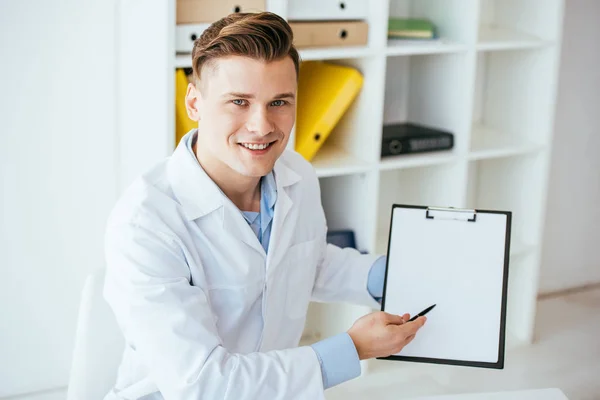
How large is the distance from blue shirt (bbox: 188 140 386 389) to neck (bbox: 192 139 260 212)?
0.8 inches

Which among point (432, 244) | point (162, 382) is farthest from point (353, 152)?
point (162, 382)

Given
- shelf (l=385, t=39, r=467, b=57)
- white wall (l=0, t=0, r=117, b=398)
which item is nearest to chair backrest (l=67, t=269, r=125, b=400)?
white wall (l=0, t=0, r=117, b=398)

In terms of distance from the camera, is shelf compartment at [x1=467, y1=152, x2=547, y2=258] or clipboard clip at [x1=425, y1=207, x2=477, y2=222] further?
shelf compartment at [x1=467, y1=152, x2=547, y2=258]

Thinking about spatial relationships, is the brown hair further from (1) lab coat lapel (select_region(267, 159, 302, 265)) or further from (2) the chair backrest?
(2) the chair backrest

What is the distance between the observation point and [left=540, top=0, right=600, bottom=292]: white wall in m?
3.43

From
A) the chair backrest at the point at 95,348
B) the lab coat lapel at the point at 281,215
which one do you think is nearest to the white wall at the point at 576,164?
the lab coat lapel at the point at 281,215

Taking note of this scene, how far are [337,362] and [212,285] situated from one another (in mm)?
296

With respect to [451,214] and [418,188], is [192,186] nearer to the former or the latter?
[451,214]

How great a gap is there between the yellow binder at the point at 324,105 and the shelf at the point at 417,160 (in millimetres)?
216

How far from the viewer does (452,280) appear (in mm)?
1732

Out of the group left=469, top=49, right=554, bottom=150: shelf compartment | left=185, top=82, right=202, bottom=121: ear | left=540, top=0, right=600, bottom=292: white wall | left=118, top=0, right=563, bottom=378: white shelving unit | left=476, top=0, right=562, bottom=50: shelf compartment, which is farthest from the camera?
left=540, top=0, right=600, bottom=292: white wall

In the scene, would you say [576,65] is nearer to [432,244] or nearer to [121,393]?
[432,244]

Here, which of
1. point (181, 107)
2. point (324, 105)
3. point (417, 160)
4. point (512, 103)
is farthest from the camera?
point (512, 103)

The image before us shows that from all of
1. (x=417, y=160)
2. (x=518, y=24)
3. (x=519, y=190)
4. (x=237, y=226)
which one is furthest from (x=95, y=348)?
(x=518, y=24)
